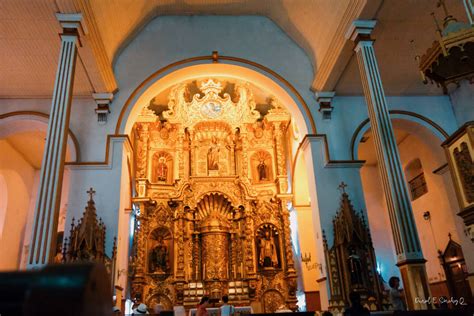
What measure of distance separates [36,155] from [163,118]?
4.88 meters

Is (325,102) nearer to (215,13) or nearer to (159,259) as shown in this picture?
(215,13)

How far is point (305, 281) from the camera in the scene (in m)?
13.7

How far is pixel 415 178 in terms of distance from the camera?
14.4 meters

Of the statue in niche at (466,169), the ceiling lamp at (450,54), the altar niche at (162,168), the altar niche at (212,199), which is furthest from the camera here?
the altar niche at (162,168)

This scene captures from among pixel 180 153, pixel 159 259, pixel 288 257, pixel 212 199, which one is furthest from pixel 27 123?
pixel 288 257

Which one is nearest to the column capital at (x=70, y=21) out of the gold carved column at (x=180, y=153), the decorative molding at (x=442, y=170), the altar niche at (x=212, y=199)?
the altar niche at (x=212, y=199)

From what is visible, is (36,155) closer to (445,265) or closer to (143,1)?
(143,1)

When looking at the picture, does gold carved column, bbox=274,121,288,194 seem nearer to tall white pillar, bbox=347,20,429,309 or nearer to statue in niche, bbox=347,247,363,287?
statue in niche, bbox=347,247,363,287

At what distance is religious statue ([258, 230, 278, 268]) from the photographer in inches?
584

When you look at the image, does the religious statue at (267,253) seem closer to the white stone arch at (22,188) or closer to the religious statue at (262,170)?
the religious statue at (262,170)

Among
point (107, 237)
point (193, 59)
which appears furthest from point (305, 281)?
point (193, 59)

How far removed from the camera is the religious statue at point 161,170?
15914 millimetres

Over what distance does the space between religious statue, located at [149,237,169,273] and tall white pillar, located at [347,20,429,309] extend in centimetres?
911

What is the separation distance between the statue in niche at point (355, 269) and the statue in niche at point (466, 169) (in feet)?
10.1
